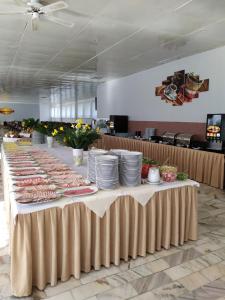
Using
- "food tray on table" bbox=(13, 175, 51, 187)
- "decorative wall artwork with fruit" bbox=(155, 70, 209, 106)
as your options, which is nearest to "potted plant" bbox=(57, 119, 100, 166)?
"food tray on table" bbox=(13, 175, 51, 187)

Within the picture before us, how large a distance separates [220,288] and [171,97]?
193 inches

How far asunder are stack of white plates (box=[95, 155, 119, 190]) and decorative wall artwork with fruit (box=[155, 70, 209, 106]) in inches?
157

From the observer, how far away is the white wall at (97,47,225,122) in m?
4.84

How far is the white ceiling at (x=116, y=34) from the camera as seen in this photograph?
3.07 m

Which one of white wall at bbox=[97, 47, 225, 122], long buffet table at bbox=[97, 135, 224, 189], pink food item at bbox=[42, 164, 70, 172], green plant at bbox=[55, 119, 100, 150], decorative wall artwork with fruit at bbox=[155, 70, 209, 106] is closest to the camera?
pink food item at bbox=[42, 164, 70, 172]

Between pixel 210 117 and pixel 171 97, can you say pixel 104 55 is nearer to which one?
pixel 171 97

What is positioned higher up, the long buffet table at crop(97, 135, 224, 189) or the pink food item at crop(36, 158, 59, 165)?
the pink food item at crop(36, 158, 59, 165)

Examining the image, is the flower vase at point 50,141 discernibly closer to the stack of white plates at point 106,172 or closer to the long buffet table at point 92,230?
the long buffet table at point 92,230

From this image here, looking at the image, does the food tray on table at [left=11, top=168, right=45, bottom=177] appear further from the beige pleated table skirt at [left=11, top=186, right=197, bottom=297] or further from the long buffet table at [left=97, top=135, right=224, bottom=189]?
the long buffet table at [left=97, top=135, right=224, bottom=189]

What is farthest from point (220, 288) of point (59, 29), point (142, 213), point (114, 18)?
point (59, 29)

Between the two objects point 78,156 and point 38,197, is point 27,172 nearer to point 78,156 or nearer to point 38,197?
point 78,156

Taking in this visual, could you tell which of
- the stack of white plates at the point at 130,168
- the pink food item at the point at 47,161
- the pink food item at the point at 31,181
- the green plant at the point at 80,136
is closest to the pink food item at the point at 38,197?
the pink food item at the point at 31,181

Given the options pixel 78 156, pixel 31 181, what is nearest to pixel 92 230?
pixel 31 181

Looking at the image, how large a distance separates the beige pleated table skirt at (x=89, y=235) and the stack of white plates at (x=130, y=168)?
158 millimetres
